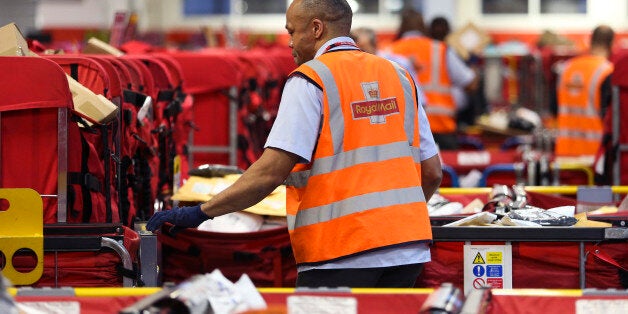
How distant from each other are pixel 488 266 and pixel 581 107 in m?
7.56

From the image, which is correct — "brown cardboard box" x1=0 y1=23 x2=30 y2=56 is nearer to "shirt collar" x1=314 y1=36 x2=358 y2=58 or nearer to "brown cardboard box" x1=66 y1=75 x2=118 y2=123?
"brown cardboard box" x1=66 y1=75 x2=118 y2=123

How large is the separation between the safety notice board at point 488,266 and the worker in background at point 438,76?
712 cm

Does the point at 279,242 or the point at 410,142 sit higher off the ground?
the point at 410,142

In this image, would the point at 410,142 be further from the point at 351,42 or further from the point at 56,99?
the point at 56,99

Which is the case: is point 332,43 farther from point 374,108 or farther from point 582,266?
point 582,266

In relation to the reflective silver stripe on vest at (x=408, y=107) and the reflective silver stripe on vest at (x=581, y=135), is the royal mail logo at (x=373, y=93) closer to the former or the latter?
the reflective silver stripe on vest at (x=408, y=107)

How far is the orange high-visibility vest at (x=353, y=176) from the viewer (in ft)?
13.7

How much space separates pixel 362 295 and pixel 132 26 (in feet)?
25.0

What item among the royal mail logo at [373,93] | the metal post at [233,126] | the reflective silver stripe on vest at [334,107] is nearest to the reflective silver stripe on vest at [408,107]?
the royal mail logo at [373,93]

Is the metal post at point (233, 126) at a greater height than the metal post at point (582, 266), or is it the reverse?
the metal post at point (233, 126)

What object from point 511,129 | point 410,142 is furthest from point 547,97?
point 410,142

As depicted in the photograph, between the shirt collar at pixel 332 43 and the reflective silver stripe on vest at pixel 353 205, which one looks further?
the shirt collar at pixel 332 43

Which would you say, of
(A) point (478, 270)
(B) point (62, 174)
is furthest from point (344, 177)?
(B) point (62, 174)

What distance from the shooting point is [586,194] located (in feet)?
20.7
